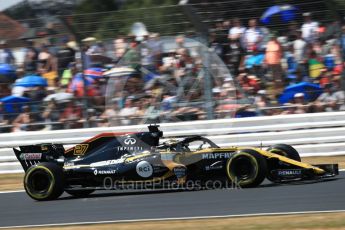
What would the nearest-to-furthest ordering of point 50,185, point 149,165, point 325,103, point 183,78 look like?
point 149,165, point 50,185, point 325,103, point 183,78

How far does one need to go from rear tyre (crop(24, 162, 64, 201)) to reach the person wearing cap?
5.25 m

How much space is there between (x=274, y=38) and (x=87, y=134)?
3856 millimetres

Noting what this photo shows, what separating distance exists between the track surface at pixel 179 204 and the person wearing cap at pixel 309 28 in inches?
134

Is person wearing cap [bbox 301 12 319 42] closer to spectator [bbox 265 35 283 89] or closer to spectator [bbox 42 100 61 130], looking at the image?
spectator [bbox 265 35 283 89]

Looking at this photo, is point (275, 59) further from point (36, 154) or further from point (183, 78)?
point (36, 154)

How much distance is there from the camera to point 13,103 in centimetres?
1288

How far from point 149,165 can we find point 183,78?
3.84m

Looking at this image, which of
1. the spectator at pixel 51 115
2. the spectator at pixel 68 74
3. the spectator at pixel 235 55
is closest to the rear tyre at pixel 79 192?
the spectator at pixel 51 115

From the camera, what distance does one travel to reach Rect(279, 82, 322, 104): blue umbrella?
11641mm

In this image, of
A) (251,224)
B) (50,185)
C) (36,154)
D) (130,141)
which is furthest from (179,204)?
(36,154)

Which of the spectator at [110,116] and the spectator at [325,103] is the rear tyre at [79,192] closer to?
the spectator at [110,116]

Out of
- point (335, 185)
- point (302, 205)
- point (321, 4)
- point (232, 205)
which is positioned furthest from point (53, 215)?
point (321, 4)

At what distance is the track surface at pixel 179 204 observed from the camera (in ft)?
22.7

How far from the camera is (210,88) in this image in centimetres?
1195
